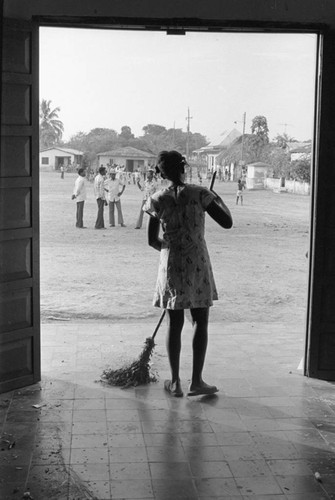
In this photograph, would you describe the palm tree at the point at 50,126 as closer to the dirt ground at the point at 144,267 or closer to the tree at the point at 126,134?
the tree at the point at 126,134

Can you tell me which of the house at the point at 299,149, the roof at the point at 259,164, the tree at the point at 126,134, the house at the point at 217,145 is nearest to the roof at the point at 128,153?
the tree at the point at 126,134

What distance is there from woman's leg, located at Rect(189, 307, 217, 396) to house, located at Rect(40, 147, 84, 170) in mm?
18215

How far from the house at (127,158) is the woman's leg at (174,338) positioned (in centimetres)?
1578

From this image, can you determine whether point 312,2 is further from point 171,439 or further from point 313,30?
point 171,439

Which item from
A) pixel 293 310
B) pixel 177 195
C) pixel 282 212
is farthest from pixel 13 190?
pixel 282 212

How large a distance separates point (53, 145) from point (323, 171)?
63.6 feet

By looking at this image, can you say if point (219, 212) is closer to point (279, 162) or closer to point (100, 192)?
point (100, 192)

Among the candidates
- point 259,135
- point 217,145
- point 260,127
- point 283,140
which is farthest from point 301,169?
point 217,145

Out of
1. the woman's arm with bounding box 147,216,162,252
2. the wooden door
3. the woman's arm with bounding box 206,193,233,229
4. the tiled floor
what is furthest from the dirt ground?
the woman's arm with bounding box 206,193,233,229

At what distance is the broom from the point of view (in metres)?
4.93

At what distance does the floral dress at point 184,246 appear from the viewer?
446cm

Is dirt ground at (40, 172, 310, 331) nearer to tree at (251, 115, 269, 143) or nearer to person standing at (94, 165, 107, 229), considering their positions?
person standing at (94, 165, 107, 229)

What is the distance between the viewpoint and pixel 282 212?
2044 cm

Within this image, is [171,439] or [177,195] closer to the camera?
[171,439]
